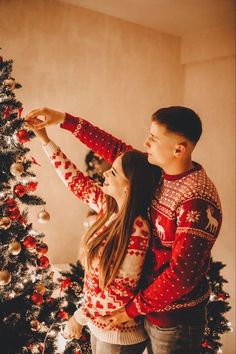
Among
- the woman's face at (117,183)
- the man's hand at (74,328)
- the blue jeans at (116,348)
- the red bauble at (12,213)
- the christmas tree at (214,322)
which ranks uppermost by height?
the woman's face at (117,183)

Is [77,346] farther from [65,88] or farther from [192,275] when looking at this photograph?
[65,88]

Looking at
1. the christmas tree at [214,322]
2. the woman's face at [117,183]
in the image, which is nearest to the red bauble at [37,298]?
the woman's face at [117,183]

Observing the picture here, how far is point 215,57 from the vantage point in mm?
3637

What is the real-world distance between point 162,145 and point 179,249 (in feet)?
1.15

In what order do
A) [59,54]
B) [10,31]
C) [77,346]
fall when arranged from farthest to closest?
[59,54] < [10,31] < [77,346]

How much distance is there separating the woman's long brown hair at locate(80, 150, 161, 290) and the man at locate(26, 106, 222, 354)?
0.17 ft

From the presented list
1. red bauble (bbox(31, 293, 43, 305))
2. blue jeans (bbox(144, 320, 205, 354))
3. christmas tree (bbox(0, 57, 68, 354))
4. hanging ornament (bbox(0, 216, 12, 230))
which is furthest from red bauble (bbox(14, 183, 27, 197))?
blue jeans (bbox(144, 320, 205, 354))

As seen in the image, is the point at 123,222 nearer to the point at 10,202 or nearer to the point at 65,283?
the point at 10,202

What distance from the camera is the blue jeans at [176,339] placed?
1270 mm

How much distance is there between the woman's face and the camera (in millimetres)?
1337

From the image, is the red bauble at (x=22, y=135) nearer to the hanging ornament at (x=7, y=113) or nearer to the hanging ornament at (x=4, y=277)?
the hanging ornament at (x=7, y=113)

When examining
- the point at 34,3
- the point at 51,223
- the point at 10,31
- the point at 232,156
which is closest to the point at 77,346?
the point at 51,223

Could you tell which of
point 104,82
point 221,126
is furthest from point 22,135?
point 221,126

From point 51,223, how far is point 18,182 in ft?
6.73
